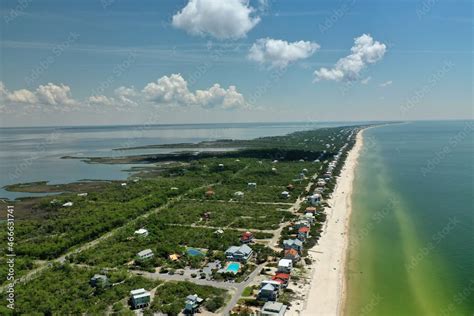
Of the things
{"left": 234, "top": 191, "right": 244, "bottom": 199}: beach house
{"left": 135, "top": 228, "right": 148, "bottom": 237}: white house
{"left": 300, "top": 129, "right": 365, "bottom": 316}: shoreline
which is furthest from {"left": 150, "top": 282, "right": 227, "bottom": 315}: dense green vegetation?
{"left": 234, "top": 191, "right": 244, "bottom": 199}: beach house

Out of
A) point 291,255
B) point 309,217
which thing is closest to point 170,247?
point 291,255

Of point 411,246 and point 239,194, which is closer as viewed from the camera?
point 411,246

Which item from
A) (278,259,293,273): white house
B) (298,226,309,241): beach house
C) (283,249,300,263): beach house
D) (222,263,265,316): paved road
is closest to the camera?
(222,263,265,316): paved road

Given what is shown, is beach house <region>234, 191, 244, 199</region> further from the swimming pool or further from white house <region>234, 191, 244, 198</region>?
the swimming pool

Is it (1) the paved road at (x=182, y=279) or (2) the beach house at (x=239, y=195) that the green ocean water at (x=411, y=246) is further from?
(2) the beach house at (x=239, y=195)

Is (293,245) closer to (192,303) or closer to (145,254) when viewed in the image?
(192,303)
